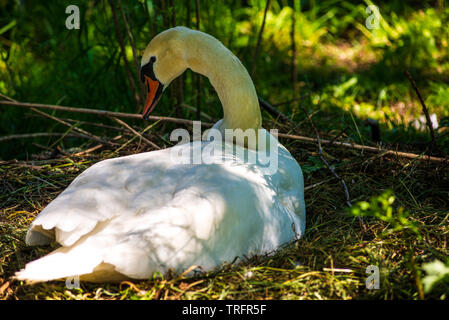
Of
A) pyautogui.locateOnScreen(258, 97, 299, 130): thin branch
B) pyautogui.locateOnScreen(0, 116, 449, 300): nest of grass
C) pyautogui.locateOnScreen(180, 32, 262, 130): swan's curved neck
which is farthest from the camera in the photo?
pyautogui.locateOnScreen(258, 97, 299, 130): thin branch

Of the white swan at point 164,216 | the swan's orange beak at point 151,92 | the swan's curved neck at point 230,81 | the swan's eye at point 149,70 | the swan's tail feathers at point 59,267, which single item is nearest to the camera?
the swan's tail feathers at point 59,267

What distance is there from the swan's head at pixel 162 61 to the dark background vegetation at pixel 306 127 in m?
0.64

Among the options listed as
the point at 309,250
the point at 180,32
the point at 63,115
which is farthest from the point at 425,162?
the point at 63,115

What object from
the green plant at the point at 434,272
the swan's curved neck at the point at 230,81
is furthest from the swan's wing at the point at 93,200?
the green plant at the point at 434,272

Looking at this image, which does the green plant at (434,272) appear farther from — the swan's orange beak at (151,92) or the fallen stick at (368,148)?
the swan's orange beak at (151,92)

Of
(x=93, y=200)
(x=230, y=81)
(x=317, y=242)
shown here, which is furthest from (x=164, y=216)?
(x=230, y=81)

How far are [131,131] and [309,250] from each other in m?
1.87

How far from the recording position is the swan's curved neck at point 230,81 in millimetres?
3213

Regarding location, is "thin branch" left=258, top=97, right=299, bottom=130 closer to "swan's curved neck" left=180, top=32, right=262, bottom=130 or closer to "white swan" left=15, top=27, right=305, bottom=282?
"swan's curved neck" left=180, top=32, right=262, bottom=130

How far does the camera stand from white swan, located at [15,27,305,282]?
2307 millimetres

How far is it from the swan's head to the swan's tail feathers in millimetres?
1469

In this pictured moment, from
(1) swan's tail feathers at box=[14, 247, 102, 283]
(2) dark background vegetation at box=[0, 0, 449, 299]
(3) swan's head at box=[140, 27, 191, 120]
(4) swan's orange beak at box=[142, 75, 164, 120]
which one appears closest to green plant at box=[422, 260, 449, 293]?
(2) dark background vegetation at box=[0, 0, 449, 299]

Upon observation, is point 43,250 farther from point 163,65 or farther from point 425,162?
point 425,162

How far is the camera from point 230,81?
3.21 meters
